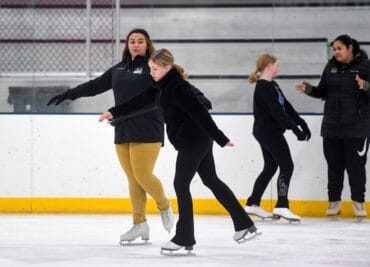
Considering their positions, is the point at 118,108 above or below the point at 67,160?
above

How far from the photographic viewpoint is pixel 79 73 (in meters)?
8.27

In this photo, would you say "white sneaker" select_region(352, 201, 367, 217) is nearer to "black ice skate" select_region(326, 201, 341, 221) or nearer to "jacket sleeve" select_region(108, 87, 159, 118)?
"black ice skate" select_region(326, 201, 341, 221)

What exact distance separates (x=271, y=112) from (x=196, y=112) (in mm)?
2106

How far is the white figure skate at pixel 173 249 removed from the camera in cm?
438

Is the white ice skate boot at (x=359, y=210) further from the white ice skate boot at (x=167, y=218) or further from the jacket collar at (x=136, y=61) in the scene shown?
the jacket collar at (x=136, y=61)

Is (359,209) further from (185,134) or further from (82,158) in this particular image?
(185,134)

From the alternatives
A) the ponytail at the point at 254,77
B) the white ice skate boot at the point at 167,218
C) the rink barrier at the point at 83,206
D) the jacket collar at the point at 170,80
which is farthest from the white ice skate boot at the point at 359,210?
the jacket collar at the point at 170,80

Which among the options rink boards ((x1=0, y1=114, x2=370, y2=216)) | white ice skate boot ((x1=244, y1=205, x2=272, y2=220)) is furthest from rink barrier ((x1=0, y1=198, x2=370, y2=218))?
white ice skate boot ((x1=244, y1=205, x2=272, y2=220))

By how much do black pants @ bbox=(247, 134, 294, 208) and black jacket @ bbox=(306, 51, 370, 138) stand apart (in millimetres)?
456

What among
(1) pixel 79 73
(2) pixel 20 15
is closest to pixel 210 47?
(1) pixel 79 73

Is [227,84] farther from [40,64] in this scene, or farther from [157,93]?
[157,93]

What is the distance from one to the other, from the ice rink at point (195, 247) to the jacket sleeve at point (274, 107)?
2.40ft

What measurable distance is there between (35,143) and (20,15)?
1.94m

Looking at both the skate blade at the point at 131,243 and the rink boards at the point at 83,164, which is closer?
the skate blade at the point at 131,243
